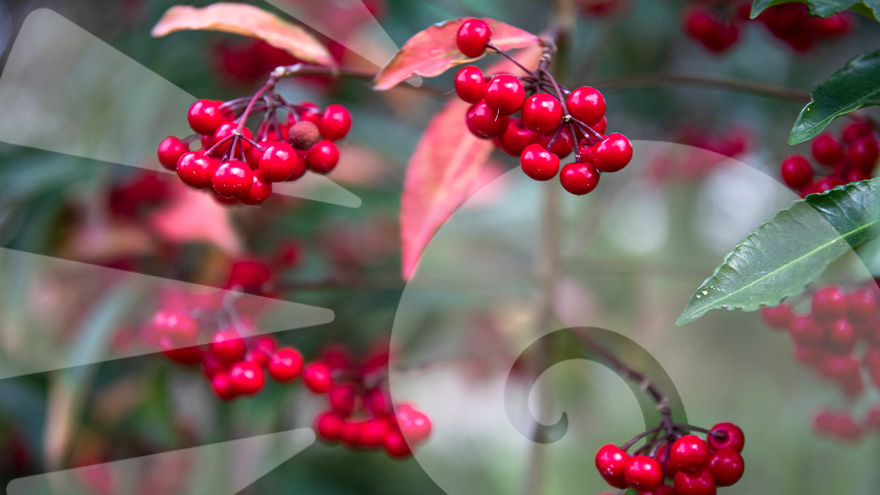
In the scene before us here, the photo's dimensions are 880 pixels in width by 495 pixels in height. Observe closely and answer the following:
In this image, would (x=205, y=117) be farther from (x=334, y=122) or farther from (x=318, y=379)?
(x=318, y=379)

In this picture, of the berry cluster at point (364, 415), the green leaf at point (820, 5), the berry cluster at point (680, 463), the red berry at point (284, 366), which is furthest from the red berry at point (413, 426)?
the green leaf at point (820, 5)

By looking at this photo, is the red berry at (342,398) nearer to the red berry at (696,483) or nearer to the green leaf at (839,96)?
the red berry at (696,483)

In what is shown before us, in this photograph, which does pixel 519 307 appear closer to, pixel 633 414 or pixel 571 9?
pixel 633 414

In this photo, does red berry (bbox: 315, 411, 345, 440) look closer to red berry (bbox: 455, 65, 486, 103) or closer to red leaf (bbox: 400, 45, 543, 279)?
red leaf (bbox: 400, 45, 543, 279)

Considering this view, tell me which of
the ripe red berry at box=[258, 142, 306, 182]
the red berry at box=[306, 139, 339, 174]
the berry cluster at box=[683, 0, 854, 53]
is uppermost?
the berry cluster at box=[683, 0, 854, 53]

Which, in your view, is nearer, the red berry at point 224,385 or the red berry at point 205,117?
the red berry at point 205,117
